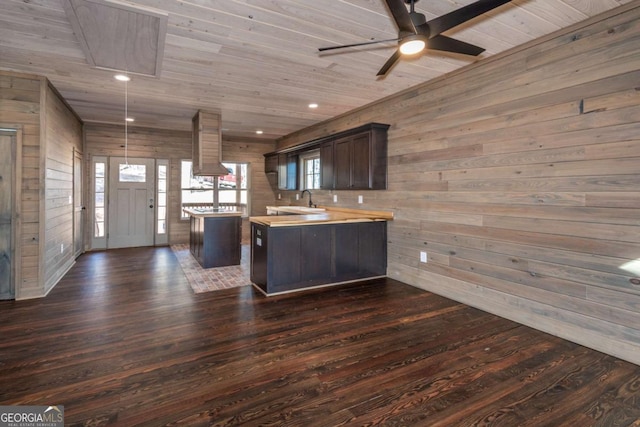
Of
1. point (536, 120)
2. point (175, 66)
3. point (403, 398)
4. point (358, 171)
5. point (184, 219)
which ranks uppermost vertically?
point (175, 66)

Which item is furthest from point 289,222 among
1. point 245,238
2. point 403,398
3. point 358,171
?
point 245,238

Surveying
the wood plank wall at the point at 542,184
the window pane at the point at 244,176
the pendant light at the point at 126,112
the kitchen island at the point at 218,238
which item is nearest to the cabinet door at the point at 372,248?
the wood plank wall at the point at 542,184

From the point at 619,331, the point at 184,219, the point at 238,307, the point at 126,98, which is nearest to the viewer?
the point at 619,331

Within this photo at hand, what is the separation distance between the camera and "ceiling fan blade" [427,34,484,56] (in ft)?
7.57

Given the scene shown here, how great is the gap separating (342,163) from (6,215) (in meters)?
4.32

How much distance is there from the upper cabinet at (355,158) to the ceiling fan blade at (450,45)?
2.15m

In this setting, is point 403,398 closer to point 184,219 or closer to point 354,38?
point 354,38

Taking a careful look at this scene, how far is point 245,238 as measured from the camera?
26.2ft

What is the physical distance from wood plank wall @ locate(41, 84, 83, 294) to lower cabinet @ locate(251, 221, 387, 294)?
2499mm

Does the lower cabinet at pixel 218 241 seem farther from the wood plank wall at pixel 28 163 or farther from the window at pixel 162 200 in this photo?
the window at pixel 162 200

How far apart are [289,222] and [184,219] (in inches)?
178

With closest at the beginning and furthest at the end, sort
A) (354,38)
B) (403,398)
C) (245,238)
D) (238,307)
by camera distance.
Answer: (403,398) < (354,38) < (238,307) < (245,238)

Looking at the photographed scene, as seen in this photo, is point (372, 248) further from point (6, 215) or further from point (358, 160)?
point (6, 215)

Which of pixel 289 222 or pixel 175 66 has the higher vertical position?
pixel 175 66
